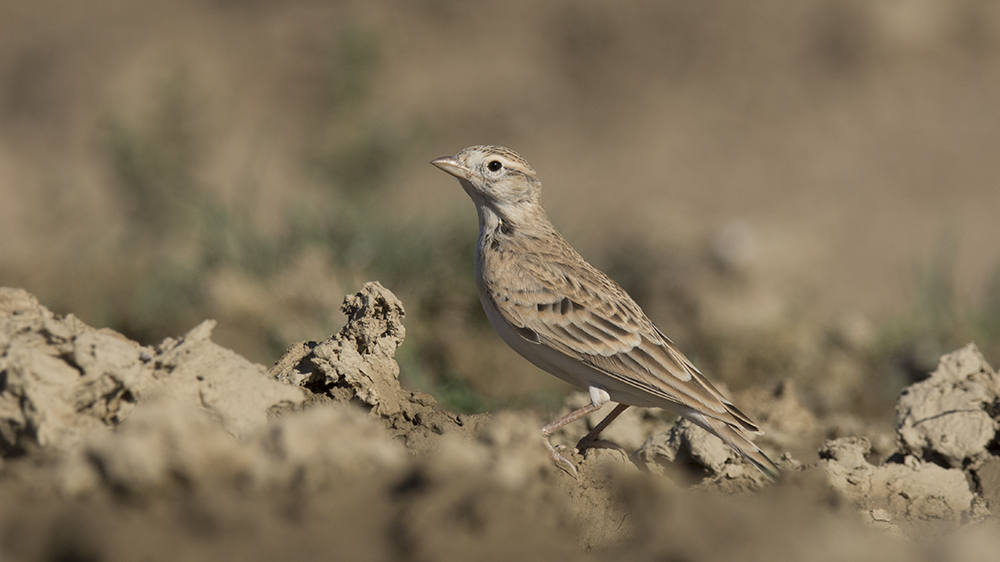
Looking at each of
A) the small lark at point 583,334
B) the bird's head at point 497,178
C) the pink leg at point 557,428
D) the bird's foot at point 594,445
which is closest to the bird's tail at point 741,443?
the small lark at point 583,334

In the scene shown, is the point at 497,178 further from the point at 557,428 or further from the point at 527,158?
the point at 527,158

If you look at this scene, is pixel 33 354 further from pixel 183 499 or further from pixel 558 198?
pixel 558 198

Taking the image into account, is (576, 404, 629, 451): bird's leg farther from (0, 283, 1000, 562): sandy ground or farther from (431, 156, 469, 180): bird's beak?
(431, 156, 469, 180): bird's beak

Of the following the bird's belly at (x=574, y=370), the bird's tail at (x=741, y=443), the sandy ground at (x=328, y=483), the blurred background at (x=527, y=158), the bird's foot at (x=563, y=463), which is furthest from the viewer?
the blurred background at (x=527, y=158)

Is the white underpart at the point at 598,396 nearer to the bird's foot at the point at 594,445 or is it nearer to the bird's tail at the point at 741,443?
the bird's foot at the point at 594,445

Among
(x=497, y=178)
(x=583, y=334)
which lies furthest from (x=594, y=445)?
(x=497, y=178)

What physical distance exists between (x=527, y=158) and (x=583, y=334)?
562 inches


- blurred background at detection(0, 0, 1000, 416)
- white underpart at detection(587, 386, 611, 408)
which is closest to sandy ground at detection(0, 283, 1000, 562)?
white underpart at detection(587, 386, 611, 408)

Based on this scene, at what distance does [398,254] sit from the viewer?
8062mm

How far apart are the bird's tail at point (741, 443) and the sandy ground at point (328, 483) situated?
0.56 ft

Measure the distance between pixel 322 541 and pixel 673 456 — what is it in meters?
2.64

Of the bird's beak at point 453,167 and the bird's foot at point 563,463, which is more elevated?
the bird's beak at point 453,167

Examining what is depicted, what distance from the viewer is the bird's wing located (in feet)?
13.6

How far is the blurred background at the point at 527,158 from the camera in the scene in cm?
797
